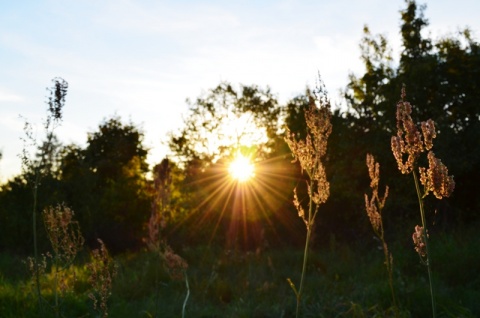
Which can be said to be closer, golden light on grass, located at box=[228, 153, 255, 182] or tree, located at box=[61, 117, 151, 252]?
tree, located at box=[61, 117, 151, 252]

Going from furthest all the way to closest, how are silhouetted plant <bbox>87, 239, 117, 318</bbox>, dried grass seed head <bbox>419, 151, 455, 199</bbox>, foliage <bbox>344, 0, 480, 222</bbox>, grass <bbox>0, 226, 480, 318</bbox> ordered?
1. foliage <bbox>344, 0, 480, 222</bbox>
2. grass <bbox>0, 226, 480, 318</bbox>
3. silhouetted plant <bbox>87, 239, 117, 318</bbox>
4. dried grass seed head <bbox>419, 151, 455, 199</bbox>

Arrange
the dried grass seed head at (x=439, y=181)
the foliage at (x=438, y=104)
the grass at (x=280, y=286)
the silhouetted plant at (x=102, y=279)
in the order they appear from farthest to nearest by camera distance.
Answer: the foliage at (x=438, y=104), the grass at (x=280, y=286), the silhouetted plant at (x=102, y=279), the dried grass seed head at (x=439, y=181)

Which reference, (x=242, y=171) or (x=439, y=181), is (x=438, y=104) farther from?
(x=439, y=181)

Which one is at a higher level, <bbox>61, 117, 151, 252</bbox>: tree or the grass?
<bbox>61, 117, 151, 252</bbox>: tree

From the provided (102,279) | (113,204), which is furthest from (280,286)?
(113,204)

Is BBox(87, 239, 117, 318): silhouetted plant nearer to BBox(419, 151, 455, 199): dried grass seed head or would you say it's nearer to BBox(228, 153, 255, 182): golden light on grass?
BBox(419, 151, 455, 199): dried grass seed head

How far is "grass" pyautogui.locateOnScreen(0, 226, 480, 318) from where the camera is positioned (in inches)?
303

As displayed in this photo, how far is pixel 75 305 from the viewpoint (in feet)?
25.4

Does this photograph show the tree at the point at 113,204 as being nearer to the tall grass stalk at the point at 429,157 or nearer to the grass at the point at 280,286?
the grass at the point at 280,286

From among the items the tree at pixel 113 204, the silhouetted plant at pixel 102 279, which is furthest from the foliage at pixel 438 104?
the silhouetted plant at pixel 102 279

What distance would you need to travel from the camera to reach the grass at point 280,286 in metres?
7.70

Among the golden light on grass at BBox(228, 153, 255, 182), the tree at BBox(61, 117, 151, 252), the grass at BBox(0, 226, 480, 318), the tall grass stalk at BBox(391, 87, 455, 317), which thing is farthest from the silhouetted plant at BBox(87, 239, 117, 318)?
the golden light on grass at BBox(228, 153, 255, 182)

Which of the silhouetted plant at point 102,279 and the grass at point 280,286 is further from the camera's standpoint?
the grass at point 280,286

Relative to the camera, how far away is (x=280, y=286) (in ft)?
34.3
